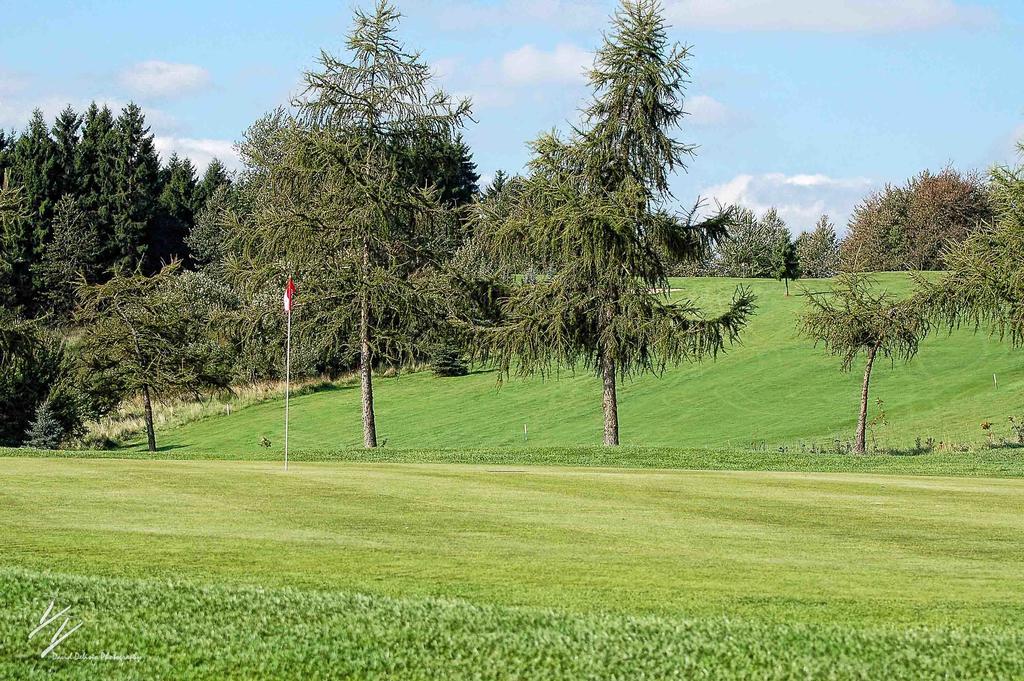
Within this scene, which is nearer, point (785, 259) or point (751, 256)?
point (785, 259)

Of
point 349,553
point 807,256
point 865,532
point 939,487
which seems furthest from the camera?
point 807,256

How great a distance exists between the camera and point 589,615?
7359 mm

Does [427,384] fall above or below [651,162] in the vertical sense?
below

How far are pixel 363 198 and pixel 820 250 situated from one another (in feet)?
257

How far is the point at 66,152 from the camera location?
93.8m

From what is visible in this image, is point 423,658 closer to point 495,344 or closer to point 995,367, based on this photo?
point 495,344

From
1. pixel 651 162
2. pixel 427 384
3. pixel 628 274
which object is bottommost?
pixel 427 384

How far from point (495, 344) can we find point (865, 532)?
863 inches

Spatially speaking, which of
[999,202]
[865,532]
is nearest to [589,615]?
[865,532]

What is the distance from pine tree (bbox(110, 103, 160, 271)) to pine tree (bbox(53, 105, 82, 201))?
3135 millimetres

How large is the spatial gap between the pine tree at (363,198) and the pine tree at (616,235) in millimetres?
2818

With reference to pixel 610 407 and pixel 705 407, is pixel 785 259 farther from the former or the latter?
pixel 610 407

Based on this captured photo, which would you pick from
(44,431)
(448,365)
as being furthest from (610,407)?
(448,365)

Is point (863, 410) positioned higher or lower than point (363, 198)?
lower
